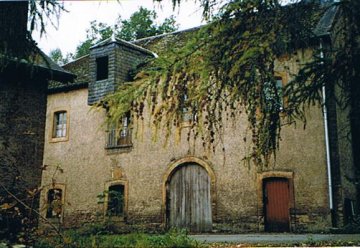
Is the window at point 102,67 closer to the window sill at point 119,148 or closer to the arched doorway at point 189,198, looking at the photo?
the window sill at point 119,148

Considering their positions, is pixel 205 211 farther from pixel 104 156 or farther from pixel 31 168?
pixel 31 168

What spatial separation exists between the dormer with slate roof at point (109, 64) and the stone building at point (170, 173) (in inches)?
1.6

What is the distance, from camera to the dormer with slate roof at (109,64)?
725 inches

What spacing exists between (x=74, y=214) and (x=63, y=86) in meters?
5.33

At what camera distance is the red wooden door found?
14930 mm

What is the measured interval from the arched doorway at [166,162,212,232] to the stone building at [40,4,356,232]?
4 cm

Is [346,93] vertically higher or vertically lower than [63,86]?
lower

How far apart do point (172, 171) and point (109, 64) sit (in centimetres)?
507

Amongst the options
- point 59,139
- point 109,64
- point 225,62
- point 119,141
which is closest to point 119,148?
point 119,141

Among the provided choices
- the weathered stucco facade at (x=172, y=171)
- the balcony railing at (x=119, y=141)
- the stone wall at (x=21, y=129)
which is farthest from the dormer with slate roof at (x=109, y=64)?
the stone wall at (x=21, y=129)

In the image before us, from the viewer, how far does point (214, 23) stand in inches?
218

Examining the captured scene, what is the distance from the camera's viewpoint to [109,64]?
18656 millimetres

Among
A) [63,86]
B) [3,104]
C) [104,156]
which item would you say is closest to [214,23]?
[3,104]

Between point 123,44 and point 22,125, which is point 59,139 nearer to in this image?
point 123,44
